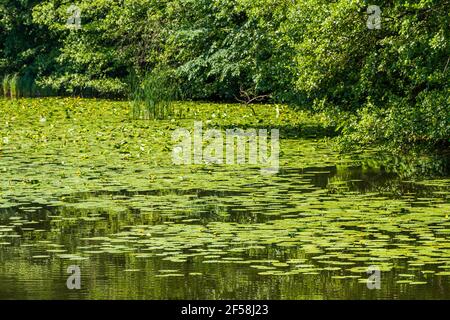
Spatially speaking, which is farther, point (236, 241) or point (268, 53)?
point (268, 53)

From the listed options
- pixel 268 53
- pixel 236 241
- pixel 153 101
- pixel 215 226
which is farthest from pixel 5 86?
pixel 236 241

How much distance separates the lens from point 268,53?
23.2 metres

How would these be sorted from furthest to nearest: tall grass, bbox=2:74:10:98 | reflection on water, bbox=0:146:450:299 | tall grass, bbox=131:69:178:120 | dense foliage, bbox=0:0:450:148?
1. tall grass, bbox=2:74:10:98
2. tall grass, bbox=131:69:178:120
3. dense foliage, bbox=0:0:450:148
4. reflection on water, bbox=0:146:450:299

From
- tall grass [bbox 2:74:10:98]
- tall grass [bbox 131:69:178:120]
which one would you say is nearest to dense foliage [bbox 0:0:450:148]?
tall grass [bbox 2:74:10:98]

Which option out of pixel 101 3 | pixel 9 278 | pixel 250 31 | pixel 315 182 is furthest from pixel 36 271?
pixel 101 3

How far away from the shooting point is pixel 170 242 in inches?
408

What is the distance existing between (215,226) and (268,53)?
486 inches

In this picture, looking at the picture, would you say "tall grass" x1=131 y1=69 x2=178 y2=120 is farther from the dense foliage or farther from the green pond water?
the green pond water

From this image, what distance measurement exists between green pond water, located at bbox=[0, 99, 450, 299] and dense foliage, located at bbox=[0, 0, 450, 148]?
0.86 metres

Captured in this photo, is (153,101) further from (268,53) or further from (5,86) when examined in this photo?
(5,86)

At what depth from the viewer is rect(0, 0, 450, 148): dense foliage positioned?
1531 centimetres

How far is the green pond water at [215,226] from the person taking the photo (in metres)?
8.73

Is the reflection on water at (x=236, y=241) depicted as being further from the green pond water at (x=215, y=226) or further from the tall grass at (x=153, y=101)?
the tall grass at (x=153, y=101)

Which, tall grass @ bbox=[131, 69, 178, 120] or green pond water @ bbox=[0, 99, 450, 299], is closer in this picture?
green pond water @ bbox=[0, 99, 450, 299]
